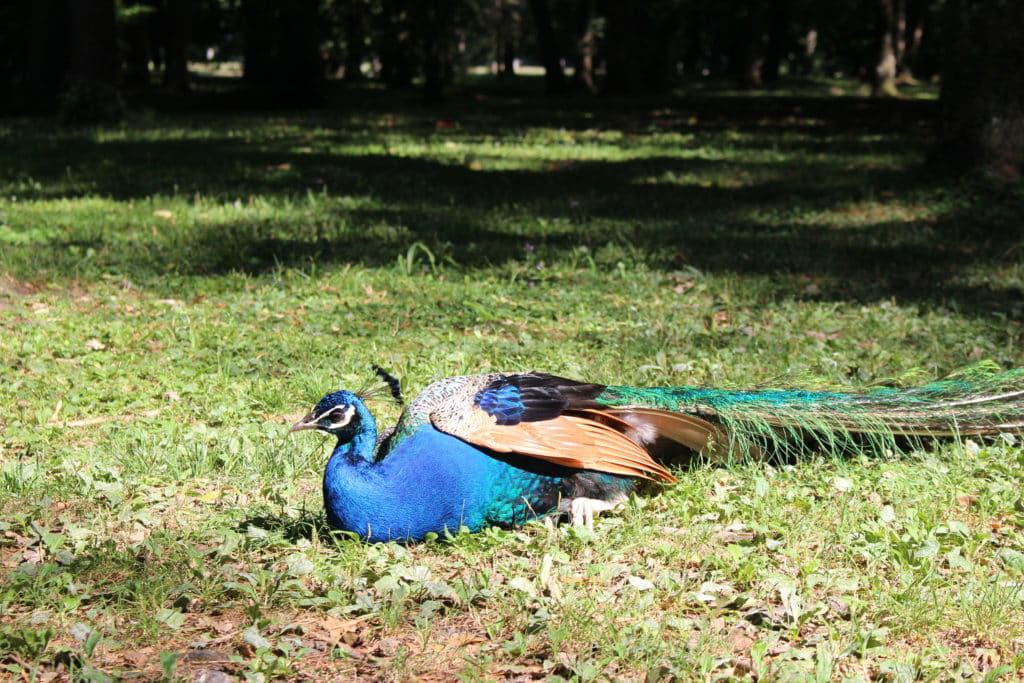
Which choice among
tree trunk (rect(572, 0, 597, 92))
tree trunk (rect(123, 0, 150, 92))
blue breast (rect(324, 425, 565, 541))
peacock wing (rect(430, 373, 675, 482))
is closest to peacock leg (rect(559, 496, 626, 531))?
peacock wing (rect(430, 373, 675, 482))

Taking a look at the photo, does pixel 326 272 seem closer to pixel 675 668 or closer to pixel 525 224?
pixel 525 224

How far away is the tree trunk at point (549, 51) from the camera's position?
3491 cm

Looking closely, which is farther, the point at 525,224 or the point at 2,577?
the point at 525,224

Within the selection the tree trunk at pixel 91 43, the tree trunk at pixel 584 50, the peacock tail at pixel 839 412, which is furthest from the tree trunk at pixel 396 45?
the peacock tail at pixel 839 412

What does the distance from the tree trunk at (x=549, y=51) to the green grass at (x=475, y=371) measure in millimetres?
21056

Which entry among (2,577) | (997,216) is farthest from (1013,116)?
(2,577)

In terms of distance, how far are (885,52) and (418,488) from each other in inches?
1204

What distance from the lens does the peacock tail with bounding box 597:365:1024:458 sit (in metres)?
4.64

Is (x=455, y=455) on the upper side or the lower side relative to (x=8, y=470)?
upper

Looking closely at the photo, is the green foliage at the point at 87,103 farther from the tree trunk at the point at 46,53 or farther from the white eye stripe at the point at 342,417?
the white eye stripe at the point at 342,417

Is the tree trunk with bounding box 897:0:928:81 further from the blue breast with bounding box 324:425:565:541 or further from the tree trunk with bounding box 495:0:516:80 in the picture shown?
the blue breast with bounding box 324:425:565:541

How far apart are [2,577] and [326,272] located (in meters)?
4.83

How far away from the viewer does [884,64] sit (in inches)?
1245

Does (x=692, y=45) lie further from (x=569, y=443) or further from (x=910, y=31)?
(x=569, y=443)
